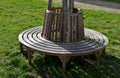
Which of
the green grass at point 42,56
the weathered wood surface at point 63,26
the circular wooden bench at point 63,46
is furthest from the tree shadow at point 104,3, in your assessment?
Answer: the weathered wood surface at point 63,26

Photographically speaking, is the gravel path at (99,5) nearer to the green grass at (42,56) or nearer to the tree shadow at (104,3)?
the tree shadow at (104,3)

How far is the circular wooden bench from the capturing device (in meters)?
5.22

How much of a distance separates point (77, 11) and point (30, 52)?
128cm

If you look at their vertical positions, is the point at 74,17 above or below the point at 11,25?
above

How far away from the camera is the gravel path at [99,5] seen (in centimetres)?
1051

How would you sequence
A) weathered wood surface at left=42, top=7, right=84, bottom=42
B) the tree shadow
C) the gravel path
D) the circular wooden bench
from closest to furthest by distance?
the circular wooden bench, weathered wood surface at left=42, top=7, right=84, bottom=42, the gravel path, the tree shadow

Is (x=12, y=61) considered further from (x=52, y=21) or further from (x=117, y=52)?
(x=117, y=52)

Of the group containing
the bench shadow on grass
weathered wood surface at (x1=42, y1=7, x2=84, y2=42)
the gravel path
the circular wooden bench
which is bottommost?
the bench shadow on grass

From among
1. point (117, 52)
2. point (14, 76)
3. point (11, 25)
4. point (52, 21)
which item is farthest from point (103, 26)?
point (14, 76)

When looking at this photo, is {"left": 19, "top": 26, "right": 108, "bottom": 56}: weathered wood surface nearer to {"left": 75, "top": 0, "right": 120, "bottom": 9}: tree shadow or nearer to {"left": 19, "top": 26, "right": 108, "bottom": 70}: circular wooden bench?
{"left": 19, "top": 26, "right": 108, "bottom": 70}: circular wooden bench

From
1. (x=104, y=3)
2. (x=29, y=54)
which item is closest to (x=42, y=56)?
(x=29, y=54)

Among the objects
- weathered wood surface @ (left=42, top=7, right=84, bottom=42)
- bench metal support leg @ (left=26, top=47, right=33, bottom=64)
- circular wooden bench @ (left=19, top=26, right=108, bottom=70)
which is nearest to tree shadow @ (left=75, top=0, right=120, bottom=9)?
circular wooden bench @ (left=19, top=26, right=108, bottom=70)

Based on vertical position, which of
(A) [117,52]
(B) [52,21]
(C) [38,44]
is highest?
(B) [52,21]

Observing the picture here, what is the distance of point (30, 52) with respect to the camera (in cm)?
555
